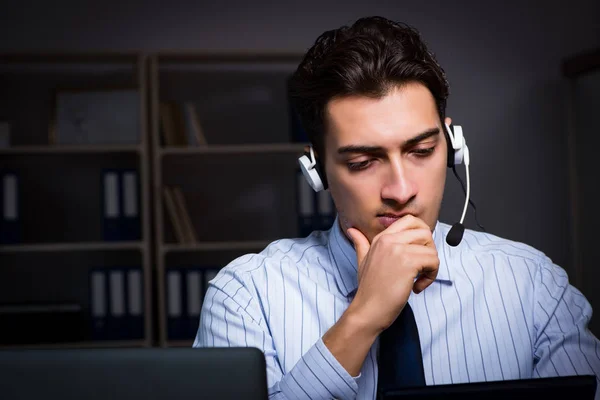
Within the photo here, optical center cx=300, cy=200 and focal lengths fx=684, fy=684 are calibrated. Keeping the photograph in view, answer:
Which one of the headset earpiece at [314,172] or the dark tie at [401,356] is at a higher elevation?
the headset earpiece at [314,172]

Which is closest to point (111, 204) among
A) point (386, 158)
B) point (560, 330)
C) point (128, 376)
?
point (386, 158)

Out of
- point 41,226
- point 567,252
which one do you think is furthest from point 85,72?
point 567,252

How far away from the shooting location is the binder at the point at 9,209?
9.43 ft

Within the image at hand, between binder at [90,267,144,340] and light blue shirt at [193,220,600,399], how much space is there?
5.90 feet

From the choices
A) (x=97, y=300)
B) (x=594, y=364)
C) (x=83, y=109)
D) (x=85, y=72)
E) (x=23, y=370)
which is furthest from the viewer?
(x=85, y=72)

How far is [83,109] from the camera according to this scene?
10.1 feet

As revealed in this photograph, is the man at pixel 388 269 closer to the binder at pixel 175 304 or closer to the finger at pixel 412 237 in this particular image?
the finger at pixel 412 237

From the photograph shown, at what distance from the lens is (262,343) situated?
1083 mm

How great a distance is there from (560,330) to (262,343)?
48 centimetres

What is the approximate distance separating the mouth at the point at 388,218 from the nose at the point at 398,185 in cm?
2

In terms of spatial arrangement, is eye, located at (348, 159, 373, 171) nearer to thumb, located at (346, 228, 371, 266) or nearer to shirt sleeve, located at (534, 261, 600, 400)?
thumb, located at (346, 228, 371, 266)

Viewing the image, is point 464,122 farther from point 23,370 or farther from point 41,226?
point 23,370

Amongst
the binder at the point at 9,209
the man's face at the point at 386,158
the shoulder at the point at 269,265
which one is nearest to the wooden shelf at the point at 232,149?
the binder at the point at 9,209

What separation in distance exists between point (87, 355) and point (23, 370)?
0.06m
